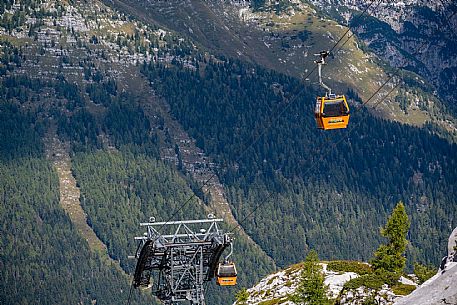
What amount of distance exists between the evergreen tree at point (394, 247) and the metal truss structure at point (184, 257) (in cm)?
2170

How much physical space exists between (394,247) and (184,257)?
2710 cm

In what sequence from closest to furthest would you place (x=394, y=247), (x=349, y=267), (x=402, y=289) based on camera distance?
(x=402, y=289) < (x=394, y=247) < (x=349, y=267)

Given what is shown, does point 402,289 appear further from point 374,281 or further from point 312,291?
point 312,291

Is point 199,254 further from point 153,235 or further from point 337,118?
Result: point 337,118

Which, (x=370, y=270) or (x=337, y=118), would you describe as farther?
(x=370, y=270)

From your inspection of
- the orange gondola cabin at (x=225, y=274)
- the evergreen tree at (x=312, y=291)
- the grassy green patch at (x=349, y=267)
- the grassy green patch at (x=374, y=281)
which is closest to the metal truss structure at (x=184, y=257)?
the orange gondola cabin at (x=225, y=274)

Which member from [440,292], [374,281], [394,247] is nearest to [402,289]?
[374,281]

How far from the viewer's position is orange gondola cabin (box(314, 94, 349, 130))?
77.2 metres

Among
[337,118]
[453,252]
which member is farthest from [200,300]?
[453,252]

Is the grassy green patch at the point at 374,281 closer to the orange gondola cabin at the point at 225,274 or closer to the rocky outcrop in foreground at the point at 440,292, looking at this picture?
the orange gondola cabin at the point at 225,274

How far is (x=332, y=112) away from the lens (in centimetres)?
7744

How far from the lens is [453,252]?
69.6m

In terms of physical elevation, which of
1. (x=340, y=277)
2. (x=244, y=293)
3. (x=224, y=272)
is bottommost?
(x=244, y=293)

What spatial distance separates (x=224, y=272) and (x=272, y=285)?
95.8 ft
